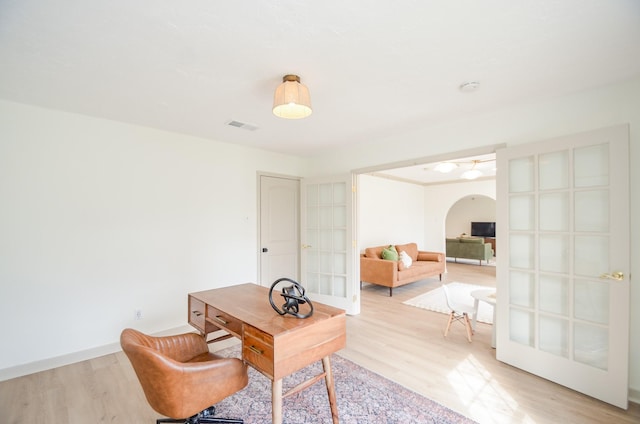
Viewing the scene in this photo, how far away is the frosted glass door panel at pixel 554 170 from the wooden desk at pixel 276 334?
2143mm

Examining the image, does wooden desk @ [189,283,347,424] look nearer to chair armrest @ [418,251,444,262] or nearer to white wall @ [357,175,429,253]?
white wall @ [357,175,429,253]

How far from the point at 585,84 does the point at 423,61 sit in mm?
1453

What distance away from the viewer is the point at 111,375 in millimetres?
2562

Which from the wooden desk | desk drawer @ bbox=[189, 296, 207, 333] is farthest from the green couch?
desk drawer @ bbox=[189, 296, 207, 333]

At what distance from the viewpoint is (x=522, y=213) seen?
2.65 meters

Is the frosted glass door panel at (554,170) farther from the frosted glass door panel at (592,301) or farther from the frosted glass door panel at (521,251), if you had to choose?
the frosted glass door panel at (592,301)

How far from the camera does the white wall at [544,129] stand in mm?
2168

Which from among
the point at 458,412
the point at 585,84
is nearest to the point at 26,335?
the point at 458,412

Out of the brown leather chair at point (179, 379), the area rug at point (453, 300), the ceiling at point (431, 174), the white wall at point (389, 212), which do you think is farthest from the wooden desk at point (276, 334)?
the ceiling at point (431, 174)

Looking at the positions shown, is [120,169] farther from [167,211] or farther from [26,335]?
[26,335]

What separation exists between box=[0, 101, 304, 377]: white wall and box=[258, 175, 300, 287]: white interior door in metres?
0.53

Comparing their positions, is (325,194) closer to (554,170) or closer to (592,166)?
(554,170)

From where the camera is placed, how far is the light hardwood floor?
6.63 ft

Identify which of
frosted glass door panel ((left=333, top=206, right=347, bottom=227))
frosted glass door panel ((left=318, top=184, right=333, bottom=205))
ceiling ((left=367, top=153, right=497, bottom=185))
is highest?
ceiling ((left=367, top=153, right=497, bottom=185))
